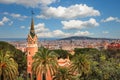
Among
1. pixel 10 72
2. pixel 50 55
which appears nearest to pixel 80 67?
pixel 50 55

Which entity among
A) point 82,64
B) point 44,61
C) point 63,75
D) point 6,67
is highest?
point 44,61

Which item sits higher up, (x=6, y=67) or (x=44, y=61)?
(x=44, y=61)

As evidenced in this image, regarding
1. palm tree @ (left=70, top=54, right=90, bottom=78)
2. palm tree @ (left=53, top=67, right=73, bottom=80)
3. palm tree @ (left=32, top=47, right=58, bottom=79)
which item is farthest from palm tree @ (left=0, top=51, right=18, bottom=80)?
palm tree @ (left=70, top=54, right=90, bottom=78)

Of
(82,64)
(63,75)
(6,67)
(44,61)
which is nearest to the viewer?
(6,67)

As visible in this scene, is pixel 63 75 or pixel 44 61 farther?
pixel 63 75

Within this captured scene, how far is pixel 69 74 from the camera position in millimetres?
47875

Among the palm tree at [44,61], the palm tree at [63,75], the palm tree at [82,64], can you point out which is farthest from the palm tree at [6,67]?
the palm tree at [82,64]

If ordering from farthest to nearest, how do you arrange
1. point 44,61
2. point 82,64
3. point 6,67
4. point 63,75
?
1. point 82,64
2. point 63,75
3. point 44,61
4. point 6,67

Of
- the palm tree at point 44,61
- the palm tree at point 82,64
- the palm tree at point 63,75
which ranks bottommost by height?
the palm tree at point 63,75

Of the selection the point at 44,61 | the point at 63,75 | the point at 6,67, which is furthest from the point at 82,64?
the point at 6,67

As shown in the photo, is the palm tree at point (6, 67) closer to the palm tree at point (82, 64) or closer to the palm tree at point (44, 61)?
Result: the palm tree at point (44, 61)

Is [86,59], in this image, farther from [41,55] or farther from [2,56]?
[2,56]

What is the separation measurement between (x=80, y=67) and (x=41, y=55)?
1127 cm

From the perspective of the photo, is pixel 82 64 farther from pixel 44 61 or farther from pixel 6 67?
pixel 6 67
